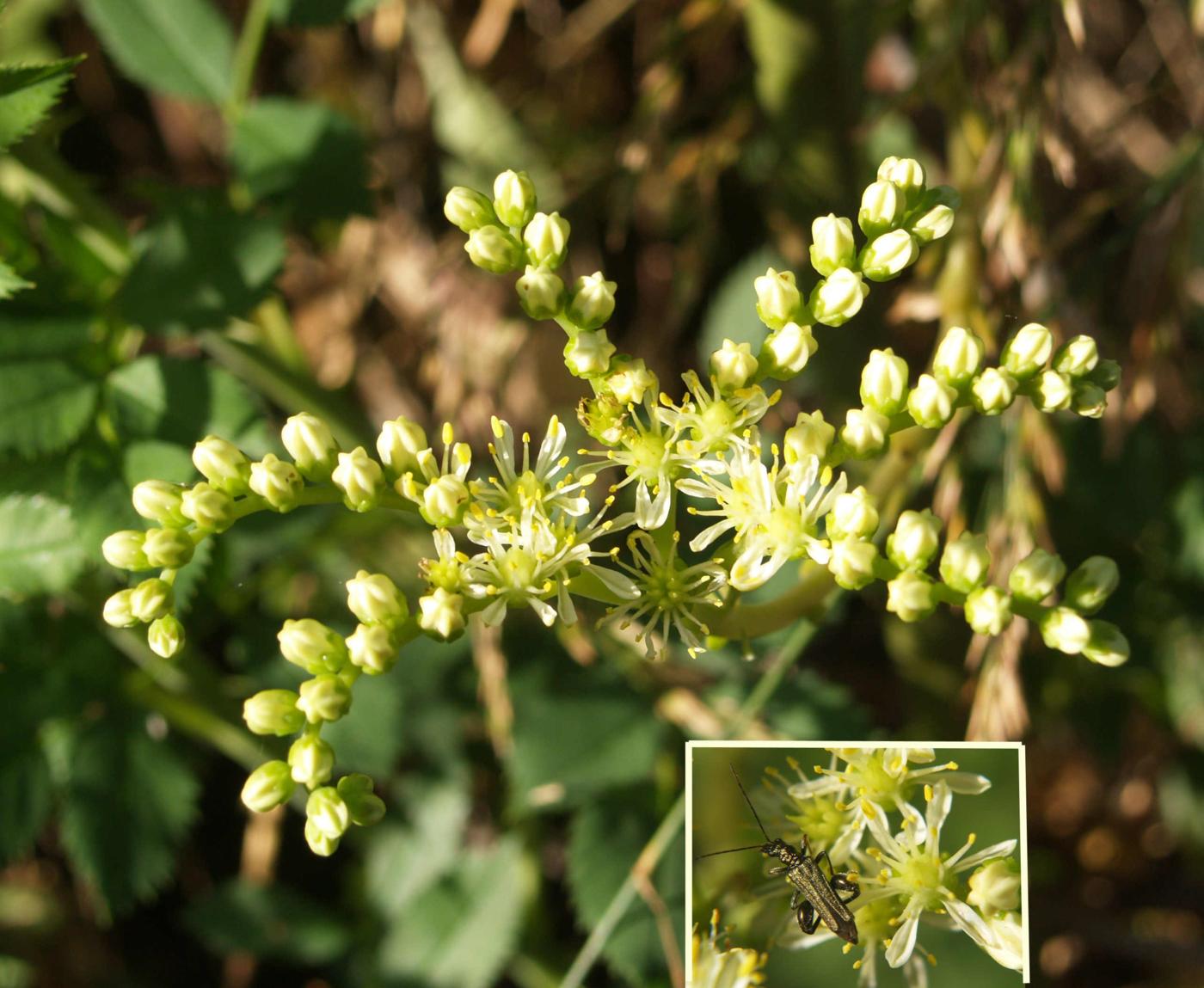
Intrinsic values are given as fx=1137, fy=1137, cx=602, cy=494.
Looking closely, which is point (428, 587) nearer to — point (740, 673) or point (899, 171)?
point (740, 673)

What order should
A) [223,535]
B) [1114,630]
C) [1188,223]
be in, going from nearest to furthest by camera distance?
[1114,630] < [223,535] < [1188,223]

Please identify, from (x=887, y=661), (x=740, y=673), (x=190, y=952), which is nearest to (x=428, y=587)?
(x=740, y=673)

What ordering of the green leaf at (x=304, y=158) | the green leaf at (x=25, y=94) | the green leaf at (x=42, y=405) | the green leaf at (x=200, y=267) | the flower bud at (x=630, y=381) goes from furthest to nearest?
1. the green leaf at (x=304, y=158)
2. the green leaf at (x=200, y=267)
3. the green leaf at (x=42, y=405)
4. the green leaf at (x=25, y=94)
5. the flower bud at (x=630, y=381)

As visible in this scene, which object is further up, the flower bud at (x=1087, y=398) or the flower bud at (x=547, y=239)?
the flower bud at (x=547, y=239)

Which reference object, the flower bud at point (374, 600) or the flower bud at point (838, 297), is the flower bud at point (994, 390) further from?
the flower bud at point (374, 600)

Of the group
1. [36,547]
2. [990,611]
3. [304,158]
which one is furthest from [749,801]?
[304,158]

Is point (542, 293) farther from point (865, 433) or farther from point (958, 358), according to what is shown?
point (958, 358)

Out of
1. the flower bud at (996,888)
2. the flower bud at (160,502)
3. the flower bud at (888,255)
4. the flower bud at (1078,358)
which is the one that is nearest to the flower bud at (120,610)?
→ the flower bud at (160,502)
